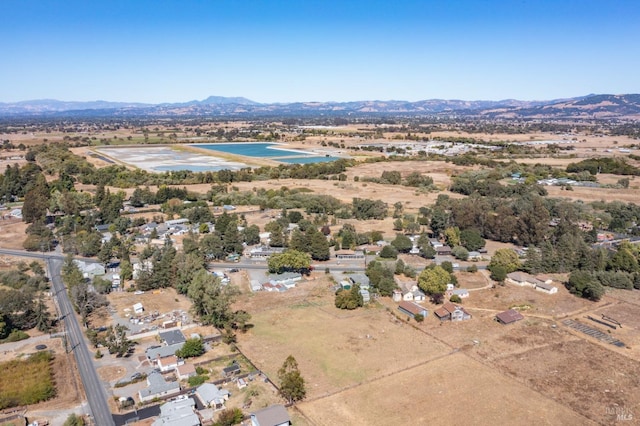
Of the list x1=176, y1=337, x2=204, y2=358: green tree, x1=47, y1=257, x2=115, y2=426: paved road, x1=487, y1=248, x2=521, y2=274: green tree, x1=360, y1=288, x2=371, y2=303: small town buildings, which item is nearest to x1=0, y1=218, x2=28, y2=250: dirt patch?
x1=47, y1=257, x2=115, y2=426: paved road

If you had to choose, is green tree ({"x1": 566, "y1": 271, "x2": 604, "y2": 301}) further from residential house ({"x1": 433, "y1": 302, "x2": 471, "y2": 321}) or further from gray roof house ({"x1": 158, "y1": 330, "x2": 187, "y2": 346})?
gray roof house ({"x1": 158, "y1": 330, "x2": 187, "y2": 346})

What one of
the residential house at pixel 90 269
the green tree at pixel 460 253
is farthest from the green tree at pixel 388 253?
the residential house at pixel 90 269

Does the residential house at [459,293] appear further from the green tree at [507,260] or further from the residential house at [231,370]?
the residential house at [231,370]

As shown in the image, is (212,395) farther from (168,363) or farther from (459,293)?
(459,293)

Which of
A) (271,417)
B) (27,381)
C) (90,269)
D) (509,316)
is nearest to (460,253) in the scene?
(509,316)

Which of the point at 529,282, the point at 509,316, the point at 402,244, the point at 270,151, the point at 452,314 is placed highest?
the point at 270,151
